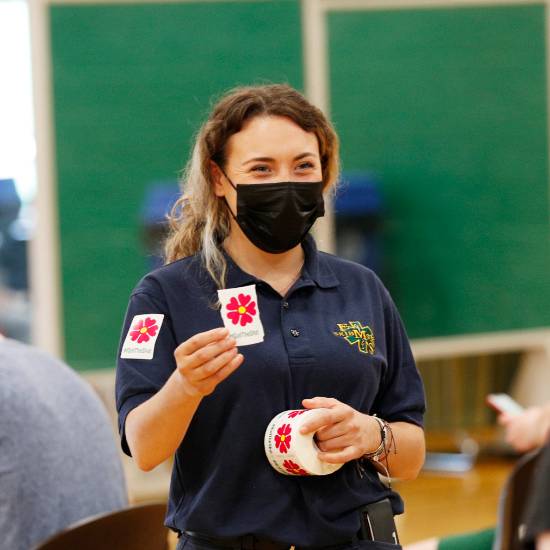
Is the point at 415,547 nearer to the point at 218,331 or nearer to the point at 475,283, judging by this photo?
the point at 218,331

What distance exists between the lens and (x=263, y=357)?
1.82m

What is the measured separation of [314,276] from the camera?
1969 mm

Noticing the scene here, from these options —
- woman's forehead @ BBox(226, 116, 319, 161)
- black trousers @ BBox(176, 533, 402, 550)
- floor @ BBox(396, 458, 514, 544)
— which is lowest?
floor @ BBox(396, 458, 514, 544)

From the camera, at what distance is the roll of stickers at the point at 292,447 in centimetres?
173

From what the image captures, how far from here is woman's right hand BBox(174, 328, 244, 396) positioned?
165 centimetres

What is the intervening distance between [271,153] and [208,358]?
45cm

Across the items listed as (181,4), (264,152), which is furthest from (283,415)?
(181,4)

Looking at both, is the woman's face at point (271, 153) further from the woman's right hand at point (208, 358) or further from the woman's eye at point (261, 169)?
the woman's right hand at point (208, 358)

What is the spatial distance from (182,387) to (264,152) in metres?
0.48

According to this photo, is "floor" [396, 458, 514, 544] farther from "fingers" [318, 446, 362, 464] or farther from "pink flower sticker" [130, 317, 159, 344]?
"pink flower sticker" [130, 317, 159, 344]

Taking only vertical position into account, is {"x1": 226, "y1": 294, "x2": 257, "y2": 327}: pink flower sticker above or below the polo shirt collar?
below

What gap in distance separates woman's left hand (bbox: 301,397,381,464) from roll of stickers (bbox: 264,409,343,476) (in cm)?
1

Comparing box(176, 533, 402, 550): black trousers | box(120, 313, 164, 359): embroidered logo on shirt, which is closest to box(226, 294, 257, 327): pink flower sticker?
box(120, 313, 164, 359): embroidered logo on shirt

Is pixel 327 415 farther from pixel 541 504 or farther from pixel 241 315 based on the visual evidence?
pixel 541 504
